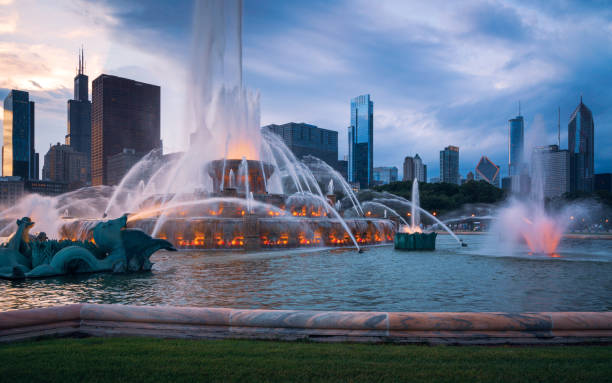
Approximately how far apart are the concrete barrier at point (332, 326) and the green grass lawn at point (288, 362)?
1.12 feet

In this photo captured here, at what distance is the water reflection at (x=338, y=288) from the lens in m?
13.0

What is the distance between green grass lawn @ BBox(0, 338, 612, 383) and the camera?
5598mm

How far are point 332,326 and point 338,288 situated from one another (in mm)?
8492

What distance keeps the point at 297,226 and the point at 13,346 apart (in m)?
32.3

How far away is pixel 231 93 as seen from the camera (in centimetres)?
5419

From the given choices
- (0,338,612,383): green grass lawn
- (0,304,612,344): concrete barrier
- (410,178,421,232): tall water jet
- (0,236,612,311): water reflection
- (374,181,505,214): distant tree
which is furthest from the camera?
(374,181,505,214): distant tree

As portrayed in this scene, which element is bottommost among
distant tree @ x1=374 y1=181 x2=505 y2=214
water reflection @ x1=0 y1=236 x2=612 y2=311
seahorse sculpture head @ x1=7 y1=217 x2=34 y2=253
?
water reflection @ x1=0 y1=236 x2=612 y2=311

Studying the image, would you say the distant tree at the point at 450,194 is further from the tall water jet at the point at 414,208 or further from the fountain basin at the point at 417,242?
the fountain basin at the point at 417,242

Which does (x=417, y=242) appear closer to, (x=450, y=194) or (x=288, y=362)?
(x=288, y=362)

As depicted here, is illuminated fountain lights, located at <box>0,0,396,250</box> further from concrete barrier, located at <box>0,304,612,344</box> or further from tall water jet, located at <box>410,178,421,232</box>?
concrete barrier, located at <box>0,304,612,344</box>

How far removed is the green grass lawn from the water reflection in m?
5.37

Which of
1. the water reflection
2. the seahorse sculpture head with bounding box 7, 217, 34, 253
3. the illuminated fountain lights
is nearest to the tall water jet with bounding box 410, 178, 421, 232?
the illuminated fountain lights

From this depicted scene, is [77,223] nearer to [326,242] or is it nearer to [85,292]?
[326,242]

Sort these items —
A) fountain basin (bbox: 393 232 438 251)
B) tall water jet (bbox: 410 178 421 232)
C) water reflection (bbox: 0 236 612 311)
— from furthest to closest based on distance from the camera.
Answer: tall water jet (bbox: 410 178 421 232) < fountain basin (bbox: 393 232 438 251) < water reflection (bbox: 0 236 612 311)
